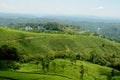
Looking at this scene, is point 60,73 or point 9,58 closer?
point 60,73

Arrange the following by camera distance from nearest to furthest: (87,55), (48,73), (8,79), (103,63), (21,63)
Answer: (8,79) < (48,73) < (21,63) < (103,63) < (87,55)

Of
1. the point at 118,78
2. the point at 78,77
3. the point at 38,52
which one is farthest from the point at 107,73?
the point at 38,52

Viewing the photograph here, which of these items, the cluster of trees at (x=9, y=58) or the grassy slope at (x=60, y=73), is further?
the cluster of trees at (x=9, y=58)

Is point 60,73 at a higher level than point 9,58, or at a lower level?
lower

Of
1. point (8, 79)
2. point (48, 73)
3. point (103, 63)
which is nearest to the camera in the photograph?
point (8, 79)

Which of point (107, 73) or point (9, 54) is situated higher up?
point (9, 54)

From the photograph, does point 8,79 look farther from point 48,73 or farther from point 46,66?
point 46,66

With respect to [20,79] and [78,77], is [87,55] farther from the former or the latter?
[20,79]

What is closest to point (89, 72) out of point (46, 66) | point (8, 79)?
point (46, 66)

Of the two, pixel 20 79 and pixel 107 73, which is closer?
pixel 20 79

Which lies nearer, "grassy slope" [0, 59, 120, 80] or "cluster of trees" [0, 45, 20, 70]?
"grassy slope" [0, 59, 120, 80]
